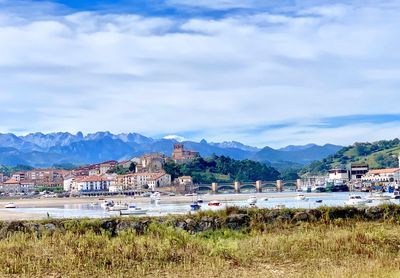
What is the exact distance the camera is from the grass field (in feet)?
35.6

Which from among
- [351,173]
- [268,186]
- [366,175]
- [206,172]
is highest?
[206,172]

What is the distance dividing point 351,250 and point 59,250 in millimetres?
6280

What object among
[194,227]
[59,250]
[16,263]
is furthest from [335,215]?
[16,263]

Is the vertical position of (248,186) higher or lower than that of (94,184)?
lower

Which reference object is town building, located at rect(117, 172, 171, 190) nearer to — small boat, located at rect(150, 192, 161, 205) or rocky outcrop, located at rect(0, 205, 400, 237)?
small boat, located at rect(150, 192, 161, 205)

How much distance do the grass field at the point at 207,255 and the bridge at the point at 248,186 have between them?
482ft

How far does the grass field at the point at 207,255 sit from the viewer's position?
1084 centimetres

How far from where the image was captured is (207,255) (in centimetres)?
1238

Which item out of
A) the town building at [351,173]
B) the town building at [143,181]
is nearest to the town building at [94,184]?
the town building at [143,181]

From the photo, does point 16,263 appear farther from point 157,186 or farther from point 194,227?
point 157,186

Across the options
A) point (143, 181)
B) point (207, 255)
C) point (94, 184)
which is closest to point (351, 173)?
point (143, 181)

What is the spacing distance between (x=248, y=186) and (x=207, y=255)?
17672 cm

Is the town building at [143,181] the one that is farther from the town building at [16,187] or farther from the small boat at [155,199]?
the small boat at [155,199]

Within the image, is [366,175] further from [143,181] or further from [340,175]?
[143,181]
